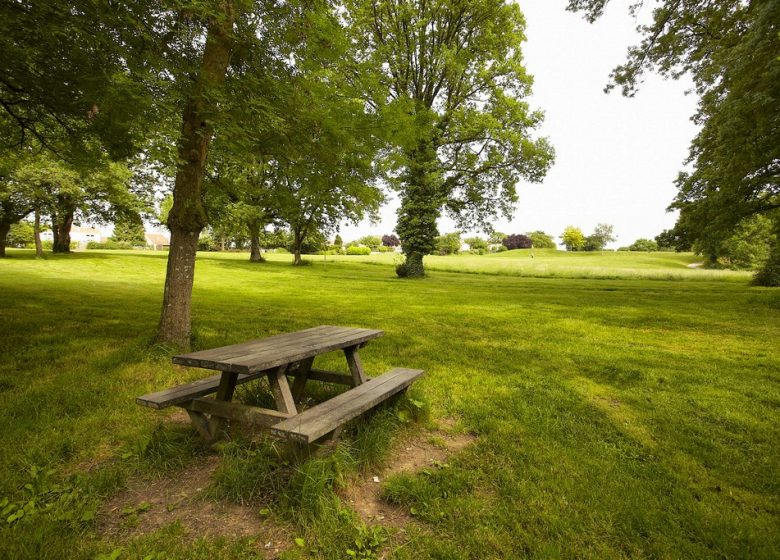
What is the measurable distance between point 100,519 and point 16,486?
85cm

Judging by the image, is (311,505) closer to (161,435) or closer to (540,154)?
(161,435)

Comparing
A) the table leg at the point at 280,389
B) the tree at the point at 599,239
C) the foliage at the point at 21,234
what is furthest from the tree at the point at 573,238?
the foliage at the point at 21,234

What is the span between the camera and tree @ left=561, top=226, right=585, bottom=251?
10001 centimetres

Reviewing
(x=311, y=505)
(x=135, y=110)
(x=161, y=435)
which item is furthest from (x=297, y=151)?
(x=311, y=505)

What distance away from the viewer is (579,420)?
4258mm

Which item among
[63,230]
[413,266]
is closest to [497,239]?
[413,266]

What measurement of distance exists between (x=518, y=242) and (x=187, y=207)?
10396 cm

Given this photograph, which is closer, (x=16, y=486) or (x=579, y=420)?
(x=16, y=486)

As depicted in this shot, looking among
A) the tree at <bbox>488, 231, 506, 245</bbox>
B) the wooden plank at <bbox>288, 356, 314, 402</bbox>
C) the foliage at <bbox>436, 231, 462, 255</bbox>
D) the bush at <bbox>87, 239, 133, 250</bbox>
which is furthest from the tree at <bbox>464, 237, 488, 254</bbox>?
the wooden plank at <bbox>288, 356, 314, 402</bbox>

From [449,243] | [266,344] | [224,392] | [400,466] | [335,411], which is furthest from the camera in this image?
[449,243]

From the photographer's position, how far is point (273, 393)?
3223mm

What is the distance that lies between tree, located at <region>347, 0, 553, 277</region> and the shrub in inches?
3239

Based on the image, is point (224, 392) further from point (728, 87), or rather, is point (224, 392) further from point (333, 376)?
point (728, 87)

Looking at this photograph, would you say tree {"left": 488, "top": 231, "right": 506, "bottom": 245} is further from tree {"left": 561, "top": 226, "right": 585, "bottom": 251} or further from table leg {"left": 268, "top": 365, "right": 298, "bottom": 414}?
table leg {"left": 268, "top": 365, "right": 298, "bottom": 414}
